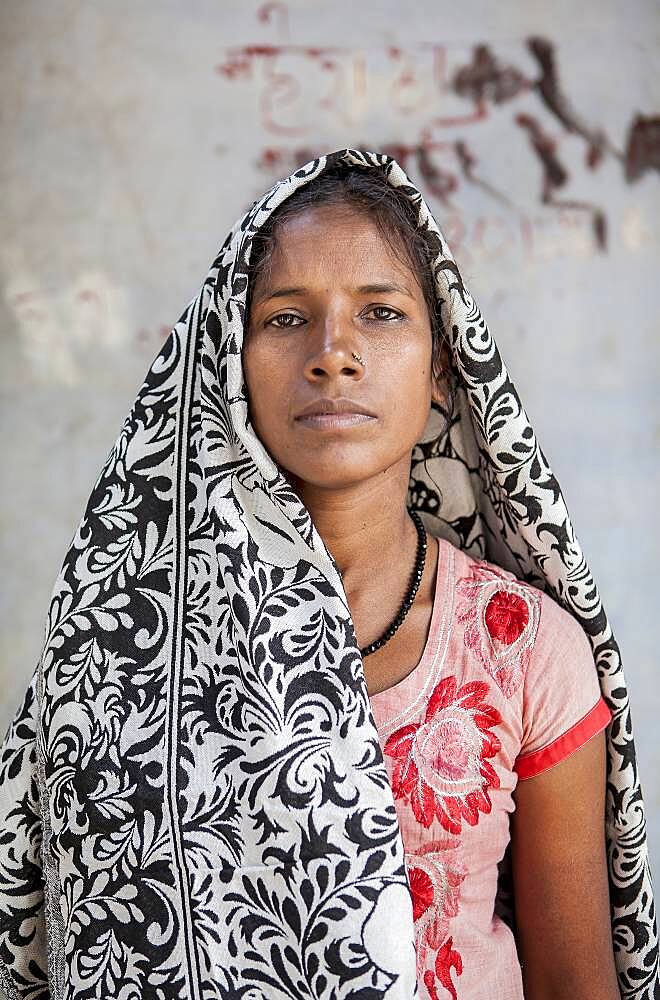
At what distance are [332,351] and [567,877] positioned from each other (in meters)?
0.76

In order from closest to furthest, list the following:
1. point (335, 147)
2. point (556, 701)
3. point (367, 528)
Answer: point (556, 701) < point (367, 528) < point (335, 147)

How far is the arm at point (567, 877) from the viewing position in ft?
4.15

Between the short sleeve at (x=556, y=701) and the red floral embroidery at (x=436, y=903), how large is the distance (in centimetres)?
15

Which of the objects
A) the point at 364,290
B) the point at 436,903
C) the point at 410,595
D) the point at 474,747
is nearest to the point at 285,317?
the point at 364,290

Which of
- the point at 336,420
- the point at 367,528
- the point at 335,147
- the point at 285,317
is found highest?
the point at 335,147

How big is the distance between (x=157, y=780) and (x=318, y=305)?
0.63 meters

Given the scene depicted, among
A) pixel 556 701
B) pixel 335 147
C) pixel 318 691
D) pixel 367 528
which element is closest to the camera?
pixel 318 691

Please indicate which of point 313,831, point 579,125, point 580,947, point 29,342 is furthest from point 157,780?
point 579,125

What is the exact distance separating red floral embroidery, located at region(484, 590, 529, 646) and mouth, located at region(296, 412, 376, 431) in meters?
0.32

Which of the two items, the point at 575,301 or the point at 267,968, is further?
the point at 575,301

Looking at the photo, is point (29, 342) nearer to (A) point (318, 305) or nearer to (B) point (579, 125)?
(A) point (318, 305)

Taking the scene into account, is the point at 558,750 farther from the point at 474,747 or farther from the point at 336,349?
the point at 336,349

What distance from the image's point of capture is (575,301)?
6.41ft

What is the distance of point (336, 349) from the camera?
121 cm
